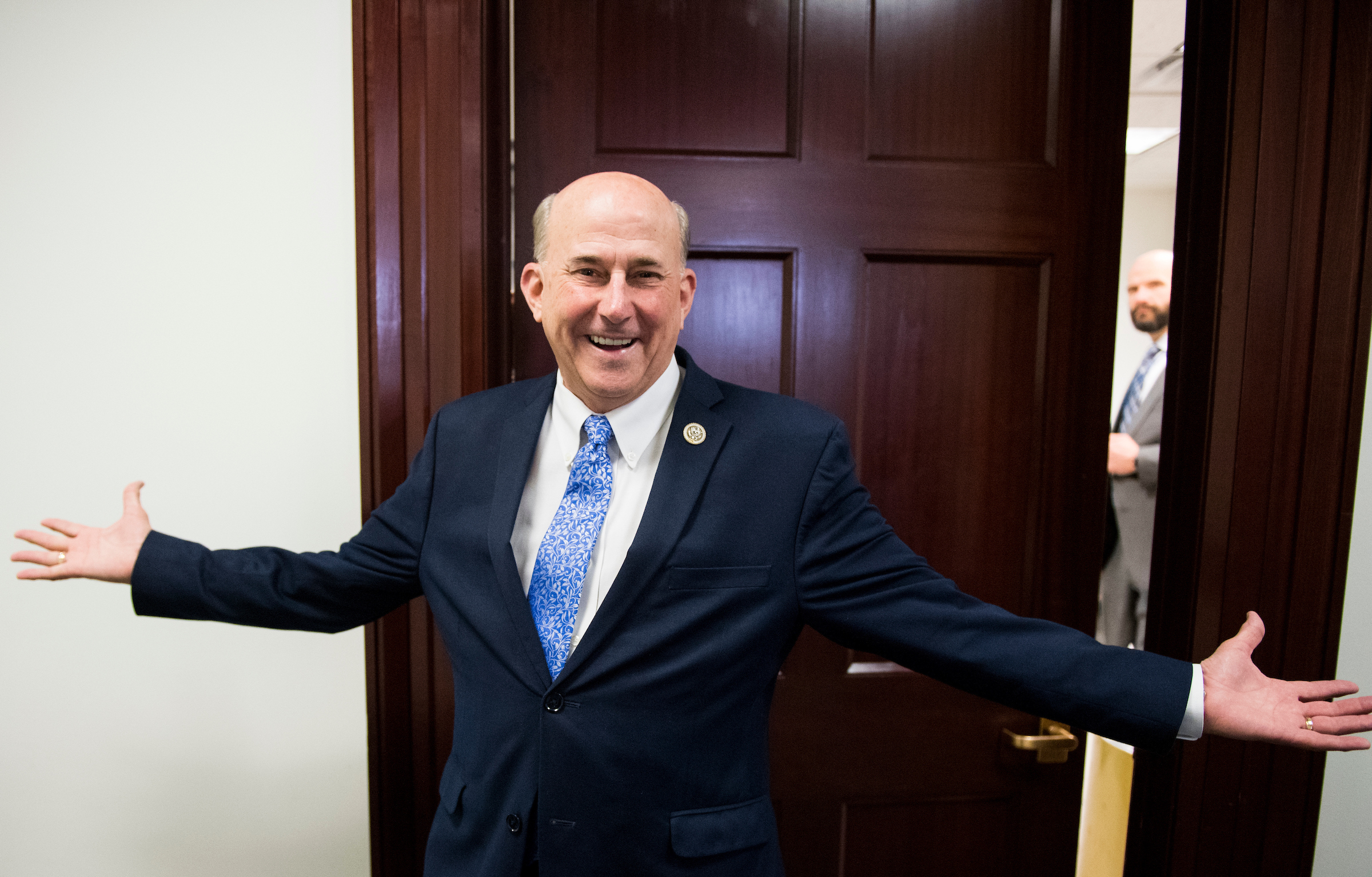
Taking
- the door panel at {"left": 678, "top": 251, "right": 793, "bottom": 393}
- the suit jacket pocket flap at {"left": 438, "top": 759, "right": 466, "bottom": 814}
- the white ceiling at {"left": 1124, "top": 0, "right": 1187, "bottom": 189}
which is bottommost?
the suit jacket pocket flap at {"left": 438, "top": 759, "right": 466, "bottom": 814}

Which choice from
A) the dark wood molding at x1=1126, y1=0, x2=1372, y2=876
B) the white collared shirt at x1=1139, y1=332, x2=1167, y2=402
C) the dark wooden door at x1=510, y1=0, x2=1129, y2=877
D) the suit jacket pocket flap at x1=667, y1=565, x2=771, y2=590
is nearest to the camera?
the suit jacket pocket flap at x1=667, y1=565, x2=771, y2=590

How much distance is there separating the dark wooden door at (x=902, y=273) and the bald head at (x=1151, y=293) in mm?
1559

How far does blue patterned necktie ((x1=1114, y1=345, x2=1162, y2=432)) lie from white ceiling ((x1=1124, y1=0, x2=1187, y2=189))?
0.60 metres

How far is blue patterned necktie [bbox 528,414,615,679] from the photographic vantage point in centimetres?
91

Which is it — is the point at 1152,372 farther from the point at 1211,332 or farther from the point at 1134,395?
the point at 1211,332

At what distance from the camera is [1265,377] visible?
1214mm

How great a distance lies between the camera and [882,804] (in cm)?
147

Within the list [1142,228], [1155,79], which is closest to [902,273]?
[1155,79]

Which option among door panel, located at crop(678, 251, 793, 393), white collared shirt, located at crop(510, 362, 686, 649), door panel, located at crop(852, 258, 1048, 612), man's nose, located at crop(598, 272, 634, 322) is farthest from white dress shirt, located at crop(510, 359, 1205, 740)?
door panel, located at crop(852, 258, 1048, 612)

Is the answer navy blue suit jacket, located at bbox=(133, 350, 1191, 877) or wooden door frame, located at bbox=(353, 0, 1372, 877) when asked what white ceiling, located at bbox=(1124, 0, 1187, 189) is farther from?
navy blue suit jacket, located at bbox=(133, 350, 1191, 877)

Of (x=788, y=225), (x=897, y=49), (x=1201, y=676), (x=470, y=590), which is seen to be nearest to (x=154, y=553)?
(x=470, y=590)

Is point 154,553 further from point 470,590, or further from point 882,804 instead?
point 882,804

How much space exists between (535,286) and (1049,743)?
1231 millimetres

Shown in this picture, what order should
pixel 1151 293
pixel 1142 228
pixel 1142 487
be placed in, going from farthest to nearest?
pixel 1142 228 → pixel 1151 293 → pixel 1142 487
